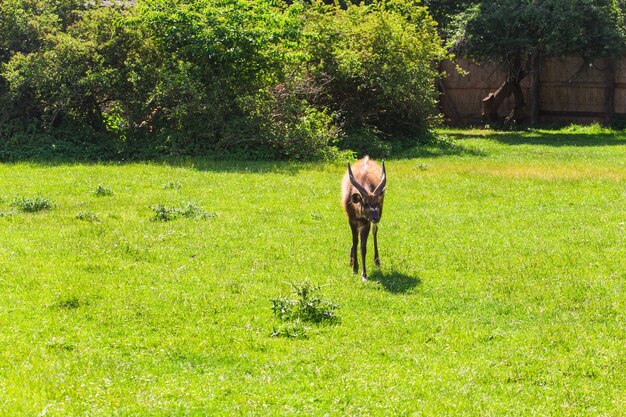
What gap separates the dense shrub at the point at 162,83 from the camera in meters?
21.6

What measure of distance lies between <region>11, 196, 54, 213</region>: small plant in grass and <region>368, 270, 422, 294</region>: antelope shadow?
267 inches

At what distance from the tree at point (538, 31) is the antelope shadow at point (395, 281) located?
67.0ft

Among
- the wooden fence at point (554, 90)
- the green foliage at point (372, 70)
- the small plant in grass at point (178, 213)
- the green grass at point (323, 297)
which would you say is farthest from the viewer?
the wooden fence at point (554, 90)

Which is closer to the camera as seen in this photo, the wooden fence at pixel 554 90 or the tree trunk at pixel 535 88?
the wooden fence at pixel 554 90

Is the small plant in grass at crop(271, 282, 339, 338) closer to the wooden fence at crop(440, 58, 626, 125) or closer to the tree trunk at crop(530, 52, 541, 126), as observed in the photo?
the wooden fence at crop(440, 58, 626, 125)

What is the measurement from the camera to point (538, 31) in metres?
30.1

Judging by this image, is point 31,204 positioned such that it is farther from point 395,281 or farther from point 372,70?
point 372,70

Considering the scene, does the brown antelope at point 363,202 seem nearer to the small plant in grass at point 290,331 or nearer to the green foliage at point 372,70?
the small plant in grass at point 290,331

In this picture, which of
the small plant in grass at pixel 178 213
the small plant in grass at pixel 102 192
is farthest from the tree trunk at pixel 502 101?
the small plant in grass at pixel 178 213

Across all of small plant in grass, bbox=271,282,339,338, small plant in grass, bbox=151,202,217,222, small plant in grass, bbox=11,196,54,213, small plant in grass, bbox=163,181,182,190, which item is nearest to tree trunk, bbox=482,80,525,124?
small plant in grass, bbox=163,181,182,190

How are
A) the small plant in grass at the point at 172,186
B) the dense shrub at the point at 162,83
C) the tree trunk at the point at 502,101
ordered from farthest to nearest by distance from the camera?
the tree trunk at the point at 502,101, the dense shrub at the point at 162,83, the small plant in grass at the point at 172,186

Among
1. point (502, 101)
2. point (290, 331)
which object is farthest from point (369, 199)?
point (502, 101)

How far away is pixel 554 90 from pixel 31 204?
2445 cm

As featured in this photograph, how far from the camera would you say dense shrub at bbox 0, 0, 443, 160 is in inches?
852
